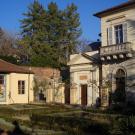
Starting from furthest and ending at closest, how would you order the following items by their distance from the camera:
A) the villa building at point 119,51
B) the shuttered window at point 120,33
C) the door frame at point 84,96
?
the door frame at point 84,96 → the shuttered window at point 120,33 → the villa building at point 119,51

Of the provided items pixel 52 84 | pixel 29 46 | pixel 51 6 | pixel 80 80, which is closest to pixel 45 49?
pixel 29 46

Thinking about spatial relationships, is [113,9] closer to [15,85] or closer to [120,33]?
[120,33]

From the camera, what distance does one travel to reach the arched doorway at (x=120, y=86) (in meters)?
33.9

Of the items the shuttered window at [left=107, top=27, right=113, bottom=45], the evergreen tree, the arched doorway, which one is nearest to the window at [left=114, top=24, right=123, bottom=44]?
the shuttered window at [left=107, top=27, right=113, bottom=45]

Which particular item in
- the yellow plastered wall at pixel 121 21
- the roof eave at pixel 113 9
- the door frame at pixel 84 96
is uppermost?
the roof eave at pixel 113 9

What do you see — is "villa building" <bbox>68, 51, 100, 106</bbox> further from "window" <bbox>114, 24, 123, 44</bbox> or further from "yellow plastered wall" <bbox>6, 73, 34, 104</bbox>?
"yellow plastered wall" <bbox>6, 73, 34, 104</bbox>

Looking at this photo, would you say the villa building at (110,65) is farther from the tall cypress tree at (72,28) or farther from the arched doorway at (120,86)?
the tall cypress tree at (72,28)

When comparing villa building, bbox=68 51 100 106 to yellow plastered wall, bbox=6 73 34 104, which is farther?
yellow plastered wall, bbox=6 73 34 104

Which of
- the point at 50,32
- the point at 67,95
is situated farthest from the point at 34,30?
the point at 67,95

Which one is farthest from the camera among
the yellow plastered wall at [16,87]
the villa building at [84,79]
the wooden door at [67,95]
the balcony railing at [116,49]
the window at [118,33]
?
the wooden door at [67,95]

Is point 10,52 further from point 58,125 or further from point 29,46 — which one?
point 58,125

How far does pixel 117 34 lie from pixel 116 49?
210 centimetres

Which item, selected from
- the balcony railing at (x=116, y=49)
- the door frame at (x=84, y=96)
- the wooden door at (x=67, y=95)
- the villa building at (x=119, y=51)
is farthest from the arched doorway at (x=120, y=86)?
the wooden door at (x=67, y=95)

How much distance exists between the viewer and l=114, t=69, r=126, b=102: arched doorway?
33875 mm
